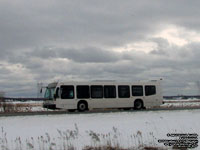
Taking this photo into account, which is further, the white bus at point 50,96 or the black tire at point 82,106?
the black tire at point 82,106

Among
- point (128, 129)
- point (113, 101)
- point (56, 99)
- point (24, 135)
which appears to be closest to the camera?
point (24, 135)

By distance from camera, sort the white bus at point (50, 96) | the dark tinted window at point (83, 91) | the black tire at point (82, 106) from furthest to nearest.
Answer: the dark tinted window at point (83, 91)
the black tire at point (82, 106)
the white bus at point (50, 96)

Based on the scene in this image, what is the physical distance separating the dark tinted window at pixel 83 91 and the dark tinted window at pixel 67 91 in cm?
47

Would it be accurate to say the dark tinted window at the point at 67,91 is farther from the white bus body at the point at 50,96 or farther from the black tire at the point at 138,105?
the black tire at the point at 138,105

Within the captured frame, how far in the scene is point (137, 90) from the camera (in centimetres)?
2709

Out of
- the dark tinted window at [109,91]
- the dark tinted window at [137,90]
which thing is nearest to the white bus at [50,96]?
the dark tinted window at [109,91]

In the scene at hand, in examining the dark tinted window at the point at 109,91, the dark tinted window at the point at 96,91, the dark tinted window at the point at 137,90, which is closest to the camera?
the dark tinted window at the point at 96,91

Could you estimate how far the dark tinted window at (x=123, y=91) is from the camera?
26.5m

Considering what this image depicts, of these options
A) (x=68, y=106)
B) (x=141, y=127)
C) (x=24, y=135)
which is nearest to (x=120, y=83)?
(x=68, y=106)

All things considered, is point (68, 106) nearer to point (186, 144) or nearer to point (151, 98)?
point (151, 98)

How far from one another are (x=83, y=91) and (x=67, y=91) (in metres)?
1.28

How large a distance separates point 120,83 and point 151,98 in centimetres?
303

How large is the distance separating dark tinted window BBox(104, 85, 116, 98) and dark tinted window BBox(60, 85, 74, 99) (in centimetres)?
284

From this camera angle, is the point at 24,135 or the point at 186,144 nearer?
the point at 186,144
